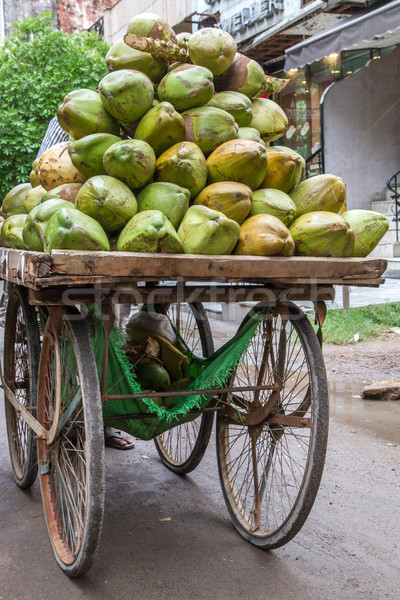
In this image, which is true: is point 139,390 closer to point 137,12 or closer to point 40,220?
point 40,220

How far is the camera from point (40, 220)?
2184 mm

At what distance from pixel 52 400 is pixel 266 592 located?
1.13 m

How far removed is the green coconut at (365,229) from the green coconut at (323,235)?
13 centimetres

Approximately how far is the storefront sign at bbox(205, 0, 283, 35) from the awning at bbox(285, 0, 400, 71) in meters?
2.20

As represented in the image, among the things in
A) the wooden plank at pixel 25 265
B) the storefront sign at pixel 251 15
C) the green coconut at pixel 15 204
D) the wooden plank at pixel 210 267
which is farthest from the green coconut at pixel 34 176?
the storefront sign at pixel 251 15

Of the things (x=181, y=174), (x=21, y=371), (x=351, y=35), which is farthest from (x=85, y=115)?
(x=351, y=35)

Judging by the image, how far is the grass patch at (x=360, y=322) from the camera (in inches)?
261

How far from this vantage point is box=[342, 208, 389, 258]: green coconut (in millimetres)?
2420

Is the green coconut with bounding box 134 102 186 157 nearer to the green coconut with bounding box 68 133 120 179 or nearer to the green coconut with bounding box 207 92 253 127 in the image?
the green coconut with bounding box 68 133 120 179

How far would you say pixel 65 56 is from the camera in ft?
28.5

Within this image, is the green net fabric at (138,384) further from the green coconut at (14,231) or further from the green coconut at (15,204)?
the green coconut at (15,204)

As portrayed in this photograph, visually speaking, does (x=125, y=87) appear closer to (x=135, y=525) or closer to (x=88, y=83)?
(x=135, y=525)

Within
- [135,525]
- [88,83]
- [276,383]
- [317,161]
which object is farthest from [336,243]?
[317,161]

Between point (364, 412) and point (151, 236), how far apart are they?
10.1 feet
